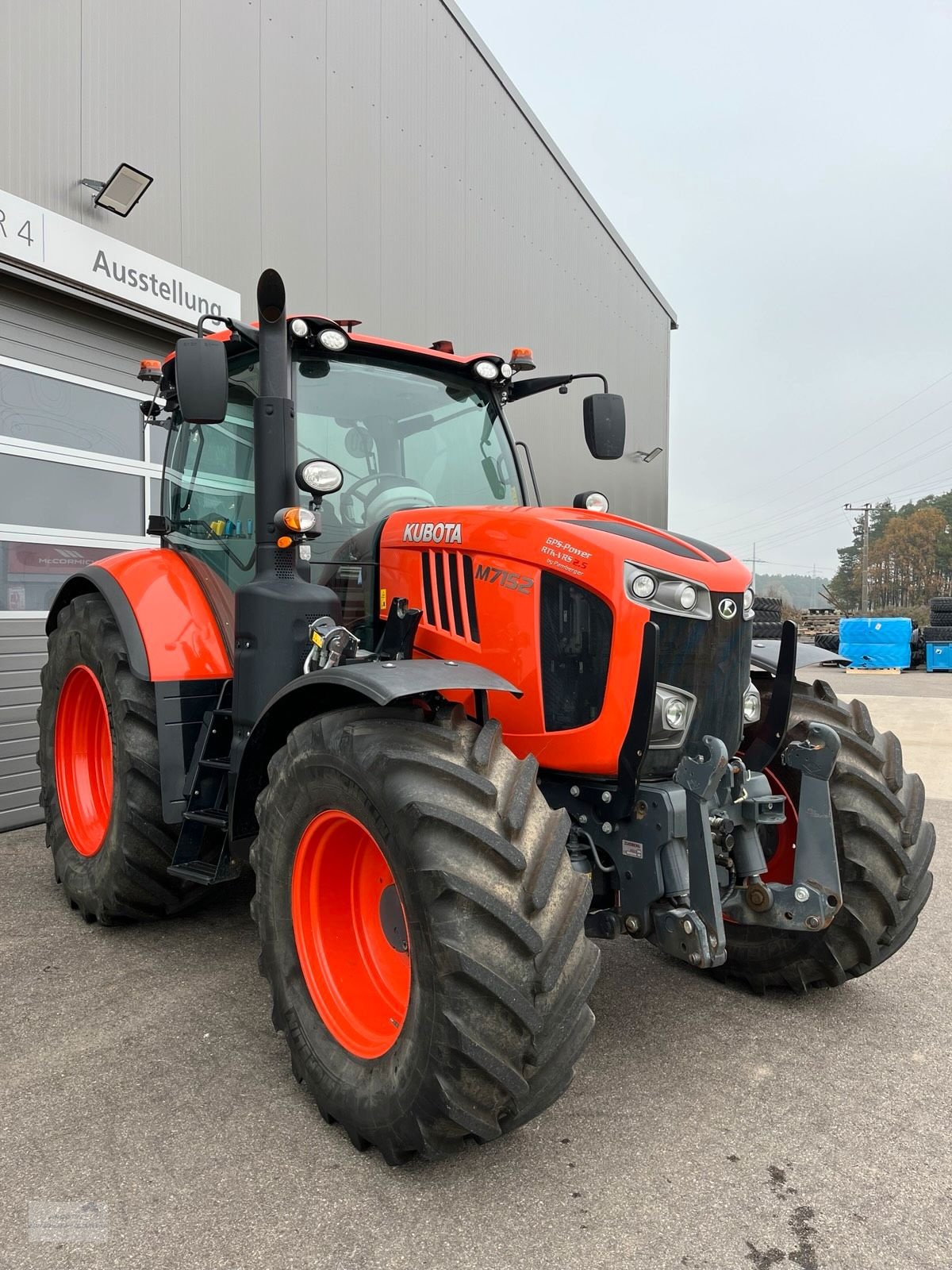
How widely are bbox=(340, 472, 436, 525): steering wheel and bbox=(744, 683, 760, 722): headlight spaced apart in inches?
52.4

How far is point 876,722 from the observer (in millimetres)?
11508

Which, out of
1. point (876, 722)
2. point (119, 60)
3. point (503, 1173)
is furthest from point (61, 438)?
point (876, 722)

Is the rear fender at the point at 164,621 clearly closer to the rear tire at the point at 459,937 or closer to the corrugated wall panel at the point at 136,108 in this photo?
the rear tire at the point at 459,937

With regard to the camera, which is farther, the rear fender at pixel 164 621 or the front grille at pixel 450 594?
the rear fender at pixel 164 621

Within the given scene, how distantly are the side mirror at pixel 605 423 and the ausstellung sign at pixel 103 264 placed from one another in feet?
9.39

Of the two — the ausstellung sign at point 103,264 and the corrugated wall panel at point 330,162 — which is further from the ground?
the corrugated wall panel at point 330,162

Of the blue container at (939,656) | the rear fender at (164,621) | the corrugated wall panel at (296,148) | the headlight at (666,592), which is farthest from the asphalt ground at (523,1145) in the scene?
the blue container at (939,656)

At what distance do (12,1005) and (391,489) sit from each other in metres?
2.21

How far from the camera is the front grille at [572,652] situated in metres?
2.55

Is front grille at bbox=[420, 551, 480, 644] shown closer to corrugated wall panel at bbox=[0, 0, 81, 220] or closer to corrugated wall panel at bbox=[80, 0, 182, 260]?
corrugated wall panel at bbox=[0, 0, 81, 220]

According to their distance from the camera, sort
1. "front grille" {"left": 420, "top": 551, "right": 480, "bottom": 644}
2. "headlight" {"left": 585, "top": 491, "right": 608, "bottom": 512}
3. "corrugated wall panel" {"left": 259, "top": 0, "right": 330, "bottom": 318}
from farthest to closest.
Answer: "corrugated wall panel" {"left": 259, "top": 0, "right": 330, "bottom": 318} → "headlight" {"left": 585, "top": 491, "right": 608, "bottom": 512} → "front grille" {"left": 420, "top": 551, "right": 480, "bottom": 644}

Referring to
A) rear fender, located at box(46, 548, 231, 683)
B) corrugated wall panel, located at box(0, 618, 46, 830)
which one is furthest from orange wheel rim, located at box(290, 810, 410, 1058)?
corrugated wall panel, located at box(0, 618, 46, 830)

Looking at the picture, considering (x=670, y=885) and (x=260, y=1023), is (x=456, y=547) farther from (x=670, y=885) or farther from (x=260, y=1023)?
(x=260, y=1023)

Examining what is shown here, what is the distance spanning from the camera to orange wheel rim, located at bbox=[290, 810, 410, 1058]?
2512mm
